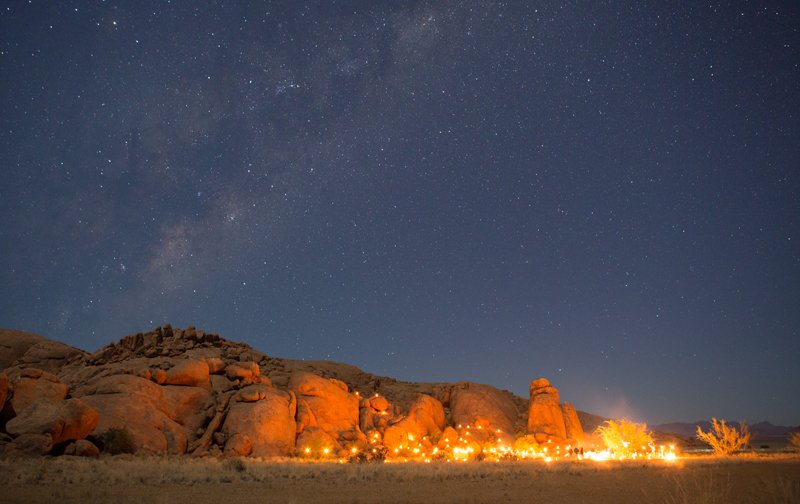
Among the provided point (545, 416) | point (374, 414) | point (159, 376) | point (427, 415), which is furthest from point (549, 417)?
point (159, 376)

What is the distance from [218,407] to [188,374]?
3.66m

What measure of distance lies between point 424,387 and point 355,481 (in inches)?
1637

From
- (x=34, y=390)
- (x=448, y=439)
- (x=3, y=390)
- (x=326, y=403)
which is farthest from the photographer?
(x=448, y=439)

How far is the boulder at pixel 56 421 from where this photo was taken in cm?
2481

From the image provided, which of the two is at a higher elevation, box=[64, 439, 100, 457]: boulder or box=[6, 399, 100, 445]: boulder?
box=[6, 399, 100, 445]: boulder

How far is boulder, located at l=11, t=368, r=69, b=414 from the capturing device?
27.9 meters

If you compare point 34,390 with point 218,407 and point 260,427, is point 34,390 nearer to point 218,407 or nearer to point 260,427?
point 218,407

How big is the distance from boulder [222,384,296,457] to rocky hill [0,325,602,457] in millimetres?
78

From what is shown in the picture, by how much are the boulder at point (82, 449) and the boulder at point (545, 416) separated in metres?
34.5

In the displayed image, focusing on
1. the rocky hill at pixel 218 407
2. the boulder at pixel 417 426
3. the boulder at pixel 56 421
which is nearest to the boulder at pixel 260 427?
the rocky hill at pixel 218 407

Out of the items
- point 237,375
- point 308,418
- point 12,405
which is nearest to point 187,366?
point 237,375

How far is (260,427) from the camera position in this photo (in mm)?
35344

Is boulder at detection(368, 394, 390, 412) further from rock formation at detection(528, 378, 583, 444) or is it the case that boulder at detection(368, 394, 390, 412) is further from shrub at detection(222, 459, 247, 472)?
shrub at detection(222, 459, 247, 472)

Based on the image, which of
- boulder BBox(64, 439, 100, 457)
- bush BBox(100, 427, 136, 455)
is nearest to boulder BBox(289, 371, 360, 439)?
bush BBox(100, 427, 136, 455)
